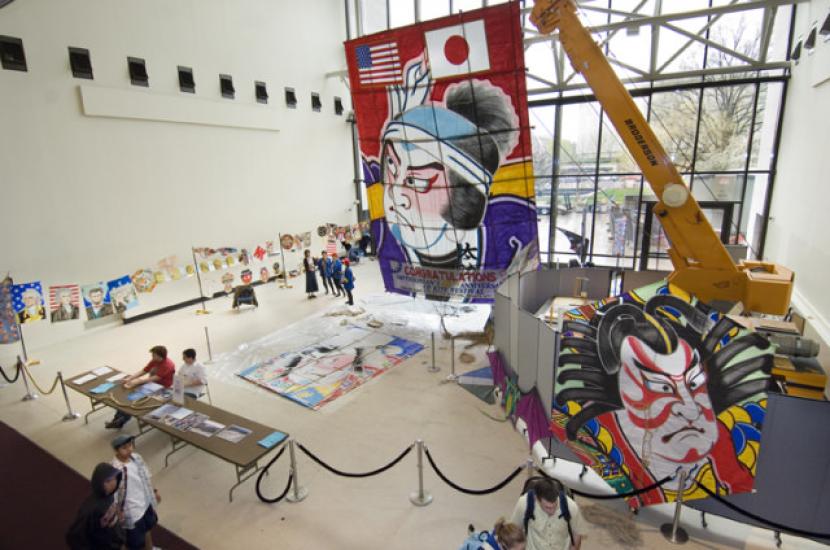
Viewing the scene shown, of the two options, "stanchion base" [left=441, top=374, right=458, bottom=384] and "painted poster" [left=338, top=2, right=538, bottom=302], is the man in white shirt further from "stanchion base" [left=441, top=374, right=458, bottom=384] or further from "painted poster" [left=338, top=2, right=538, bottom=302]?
"painted poster" [left=338, top=2, right=538, bottom=302]

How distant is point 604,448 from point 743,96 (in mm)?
13364

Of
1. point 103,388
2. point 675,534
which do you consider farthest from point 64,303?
point 675,534

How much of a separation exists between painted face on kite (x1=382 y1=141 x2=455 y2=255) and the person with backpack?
6918 mm

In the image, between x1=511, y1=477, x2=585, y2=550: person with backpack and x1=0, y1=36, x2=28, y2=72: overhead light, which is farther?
x1=0, y1=36, x2=28, y2=72: overhead light

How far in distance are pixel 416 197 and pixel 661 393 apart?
6467mm

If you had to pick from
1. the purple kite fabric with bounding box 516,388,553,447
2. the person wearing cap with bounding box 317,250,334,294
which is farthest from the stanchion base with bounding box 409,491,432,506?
the person wearing cap with bounding box 317,250,334,294

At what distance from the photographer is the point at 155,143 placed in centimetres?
1280

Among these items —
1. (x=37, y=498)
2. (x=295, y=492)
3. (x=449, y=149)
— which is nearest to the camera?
(x=295, y=492)

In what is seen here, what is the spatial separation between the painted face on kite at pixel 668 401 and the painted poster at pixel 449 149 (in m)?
4.59

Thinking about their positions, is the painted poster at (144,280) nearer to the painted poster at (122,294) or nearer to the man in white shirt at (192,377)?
the painted poster at (122,294)

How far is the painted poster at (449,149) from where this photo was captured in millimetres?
8281

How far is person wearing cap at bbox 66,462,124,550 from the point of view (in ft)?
12.2

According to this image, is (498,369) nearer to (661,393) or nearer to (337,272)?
(661,393)

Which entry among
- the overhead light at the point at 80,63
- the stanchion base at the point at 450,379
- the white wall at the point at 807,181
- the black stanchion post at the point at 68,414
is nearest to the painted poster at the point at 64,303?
the black stanchion post at the point at 68,414
